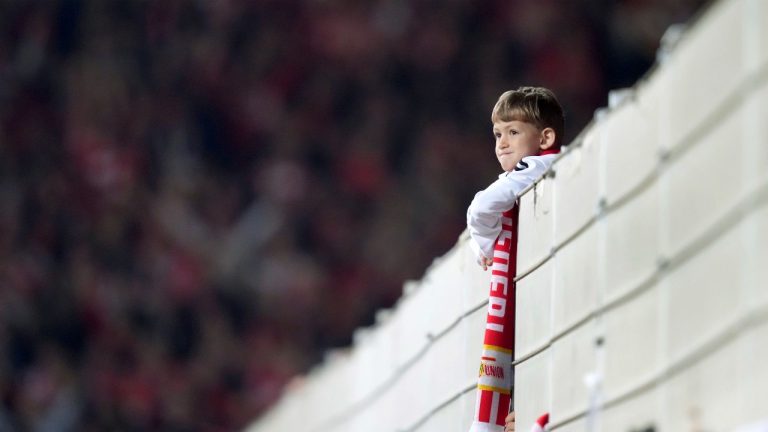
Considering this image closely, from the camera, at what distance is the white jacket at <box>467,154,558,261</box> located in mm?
2773

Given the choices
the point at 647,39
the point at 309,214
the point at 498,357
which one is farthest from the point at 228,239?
the point at 498,357

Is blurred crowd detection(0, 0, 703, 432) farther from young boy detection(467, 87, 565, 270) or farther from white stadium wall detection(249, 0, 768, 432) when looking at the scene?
white stadium wall detection(249, 0, 768, 432)

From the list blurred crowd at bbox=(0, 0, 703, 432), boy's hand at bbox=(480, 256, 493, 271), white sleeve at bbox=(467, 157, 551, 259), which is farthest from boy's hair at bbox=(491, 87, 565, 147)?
blurred crowd at bbox=(0, 0, 703, 432)

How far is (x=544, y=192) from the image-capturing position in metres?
2.56

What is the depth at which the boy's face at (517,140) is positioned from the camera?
2859mm

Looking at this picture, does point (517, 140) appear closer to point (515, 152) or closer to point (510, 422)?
point (515, 152)

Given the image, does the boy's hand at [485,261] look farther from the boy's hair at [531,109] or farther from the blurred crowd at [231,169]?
the blurred crowd at [231,169]

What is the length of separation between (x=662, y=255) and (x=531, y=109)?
1039 millimetres

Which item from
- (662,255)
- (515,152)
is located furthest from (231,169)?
(662,255)

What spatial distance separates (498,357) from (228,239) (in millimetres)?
7221

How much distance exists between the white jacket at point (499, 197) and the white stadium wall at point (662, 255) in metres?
0.04

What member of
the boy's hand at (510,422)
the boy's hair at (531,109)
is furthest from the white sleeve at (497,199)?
the boy's hand at (510,422)

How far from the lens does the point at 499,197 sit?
2777 mm

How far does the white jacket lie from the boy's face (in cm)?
7
